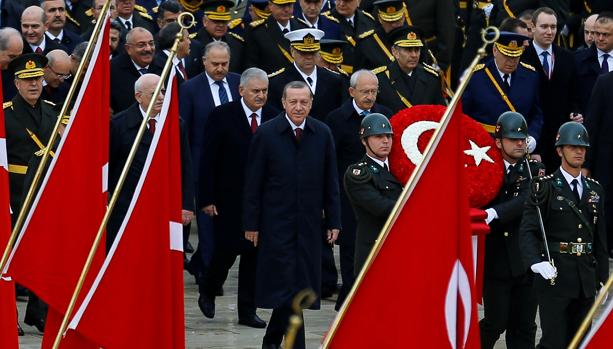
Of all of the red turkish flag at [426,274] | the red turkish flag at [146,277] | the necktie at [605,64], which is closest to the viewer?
the red turkish flag at [426,274]

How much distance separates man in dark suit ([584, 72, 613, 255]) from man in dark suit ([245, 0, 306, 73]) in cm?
300

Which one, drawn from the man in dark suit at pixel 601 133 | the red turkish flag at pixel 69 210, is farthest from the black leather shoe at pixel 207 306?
the red turkish flag at pixel 69 210

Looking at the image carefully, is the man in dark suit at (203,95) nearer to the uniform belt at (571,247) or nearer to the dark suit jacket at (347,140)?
the dark suit jacket at (347,140)

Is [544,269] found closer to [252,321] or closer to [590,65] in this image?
[252,321]

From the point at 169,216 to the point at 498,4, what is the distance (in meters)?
10.2

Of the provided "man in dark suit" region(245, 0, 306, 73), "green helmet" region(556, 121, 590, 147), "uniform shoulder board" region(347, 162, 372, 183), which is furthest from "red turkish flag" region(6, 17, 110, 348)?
"man in dark suit" region(245, 0, 306, 73)

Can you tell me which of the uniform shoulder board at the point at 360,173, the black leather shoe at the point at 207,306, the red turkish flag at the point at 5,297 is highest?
the uniform shoulder board at the point at 360,173

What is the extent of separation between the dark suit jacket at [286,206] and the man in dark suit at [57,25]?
488 centimetres

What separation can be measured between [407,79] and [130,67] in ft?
8.28

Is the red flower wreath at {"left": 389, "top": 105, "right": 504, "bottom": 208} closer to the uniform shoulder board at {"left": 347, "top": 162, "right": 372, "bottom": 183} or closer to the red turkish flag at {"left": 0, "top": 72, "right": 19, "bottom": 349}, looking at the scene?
the uniform shoulder board at {"left": 347, "top": 162, "right": 372, "bottom": 183}

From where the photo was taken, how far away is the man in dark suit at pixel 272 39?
16.4 metres

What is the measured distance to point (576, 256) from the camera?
11.3 m

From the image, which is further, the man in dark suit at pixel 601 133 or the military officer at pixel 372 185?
the man in dark suit at pixel 601 133

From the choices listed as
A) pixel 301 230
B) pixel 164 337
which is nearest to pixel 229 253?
pixel 301 230
